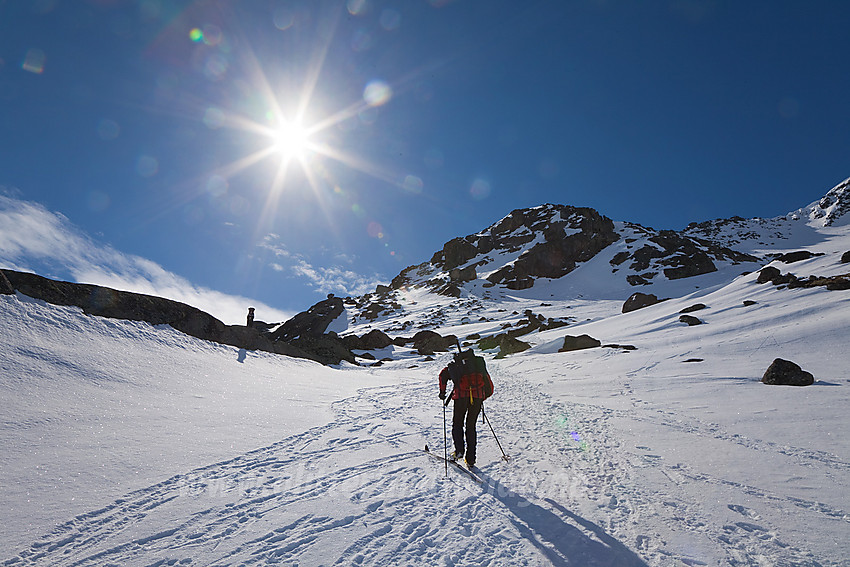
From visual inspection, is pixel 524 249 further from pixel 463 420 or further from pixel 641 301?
pixel 463 420

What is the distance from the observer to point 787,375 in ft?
30.5

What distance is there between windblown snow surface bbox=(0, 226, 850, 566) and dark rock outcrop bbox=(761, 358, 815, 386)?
412 mm

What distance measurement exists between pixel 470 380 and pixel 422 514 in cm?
229

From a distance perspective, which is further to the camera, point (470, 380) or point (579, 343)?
point (579, 343)

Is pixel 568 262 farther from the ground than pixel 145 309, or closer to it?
farther from the ground

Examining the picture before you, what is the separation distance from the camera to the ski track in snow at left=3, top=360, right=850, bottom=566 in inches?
127

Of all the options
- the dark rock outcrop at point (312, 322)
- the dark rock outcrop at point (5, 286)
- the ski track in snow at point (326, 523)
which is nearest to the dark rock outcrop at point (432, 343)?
the dark rock outcrop at point (312, 322)

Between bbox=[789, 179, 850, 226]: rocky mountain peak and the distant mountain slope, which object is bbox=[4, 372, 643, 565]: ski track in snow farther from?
bbox=[789, 179, 850, 226]: rocky mountain peak

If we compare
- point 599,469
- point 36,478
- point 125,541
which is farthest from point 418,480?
point 36,478

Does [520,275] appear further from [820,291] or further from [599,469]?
[599,469]

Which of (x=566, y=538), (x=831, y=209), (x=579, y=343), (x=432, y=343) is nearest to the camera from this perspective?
(x=566, y=538)

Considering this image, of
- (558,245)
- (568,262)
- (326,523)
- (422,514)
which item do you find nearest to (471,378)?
(422,514)

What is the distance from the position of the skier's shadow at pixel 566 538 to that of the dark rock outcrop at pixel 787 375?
961cm

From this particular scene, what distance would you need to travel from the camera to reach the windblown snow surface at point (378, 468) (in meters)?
3.35
